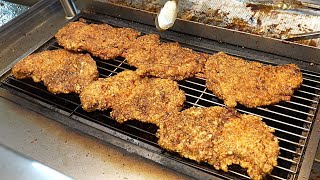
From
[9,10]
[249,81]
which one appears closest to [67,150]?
[249,81]

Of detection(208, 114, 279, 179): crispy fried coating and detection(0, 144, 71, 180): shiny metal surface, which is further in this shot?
detection(0, 144, 71, 180): shiny metal surface

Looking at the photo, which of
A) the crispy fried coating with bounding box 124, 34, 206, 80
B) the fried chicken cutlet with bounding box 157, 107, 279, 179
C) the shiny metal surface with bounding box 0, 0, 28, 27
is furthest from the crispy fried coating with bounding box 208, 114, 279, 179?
the shiny metal surface with bounding box 0, 0, 28, 27

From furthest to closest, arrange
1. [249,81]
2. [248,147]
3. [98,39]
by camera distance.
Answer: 1. [98,39]
2. [249,81]
3. [248,147]

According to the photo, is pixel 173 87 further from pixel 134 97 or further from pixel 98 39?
pixel 98 39

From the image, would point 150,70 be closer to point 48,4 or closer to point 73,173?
point 73,173

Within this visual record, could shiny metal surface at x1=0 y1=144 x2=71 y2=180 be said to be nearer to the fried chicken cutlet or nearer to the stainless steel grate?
the stainless steel grate

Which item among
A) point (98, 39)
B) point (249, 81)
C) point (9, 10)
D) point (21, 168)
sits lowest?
point (21, 168)

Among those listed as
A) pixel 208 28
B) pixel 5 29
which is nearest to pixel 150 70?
pixel 208 28
